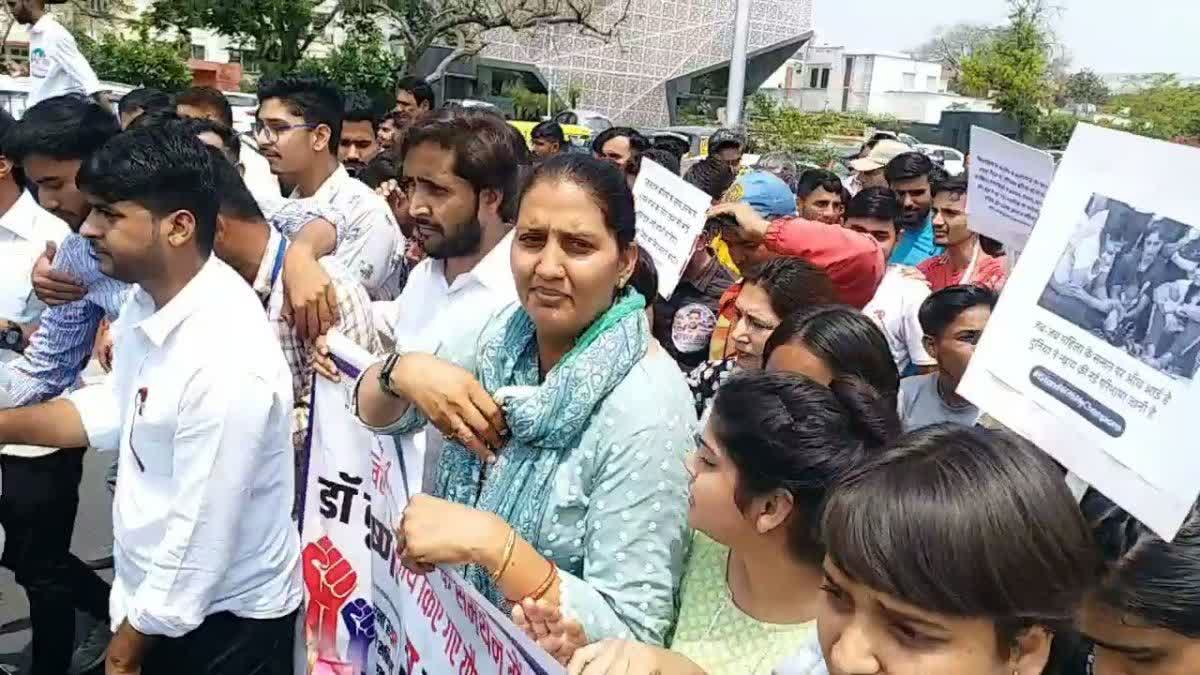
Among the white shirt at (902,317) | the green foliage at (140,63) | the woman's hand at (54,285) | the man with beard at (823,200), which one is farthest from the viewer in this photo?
the green foliage at (140,63)

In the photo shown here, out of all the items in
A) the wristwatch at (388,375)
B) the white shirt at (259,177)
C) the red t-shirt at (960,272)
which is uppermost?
the wristwatch at (388,375)

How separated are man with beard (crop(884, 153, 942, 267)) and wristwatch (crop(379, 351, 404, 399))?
3959 mm

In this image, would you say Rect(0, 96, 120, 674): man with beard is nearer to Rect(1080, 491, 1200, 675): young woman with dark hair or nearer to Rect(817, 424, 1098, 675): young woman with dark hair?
Rect(817, 424, 1098, 675): young woman with dark hair

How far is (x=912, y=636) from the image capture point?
44.6 inches

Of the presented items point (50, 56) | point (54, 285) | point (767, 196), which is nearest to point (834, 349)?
point (767, 196)

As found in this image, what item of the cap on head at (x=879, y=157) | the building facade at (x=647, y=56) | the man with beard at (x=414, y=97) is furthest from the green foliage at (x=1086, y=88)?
the man with beard at (x=414, y=97)

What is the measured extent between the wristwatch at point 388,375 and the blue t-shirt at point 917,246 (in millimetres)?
3981

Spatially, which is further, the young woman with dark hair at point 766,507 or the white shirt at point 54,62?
the white shirt at point 54,62

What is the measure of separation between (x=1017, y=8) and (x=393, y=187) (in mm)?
25400

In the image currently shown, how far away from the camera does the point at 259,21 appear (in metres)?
24.6

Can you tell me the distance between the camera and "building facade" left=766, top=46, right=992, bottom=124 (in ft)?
180

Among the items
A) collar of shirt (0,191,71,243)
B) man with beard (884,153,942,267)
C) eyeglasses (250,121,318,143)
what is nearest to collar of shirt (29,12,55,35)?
eyeglasses (250,121,318,143)

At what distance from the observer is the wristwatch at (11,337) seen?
2990 mm

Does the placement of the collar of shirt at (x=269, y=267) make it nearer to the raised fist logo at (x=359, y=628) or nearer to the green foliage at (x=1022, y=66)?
the raised fist logo at (x=359, y=628)
